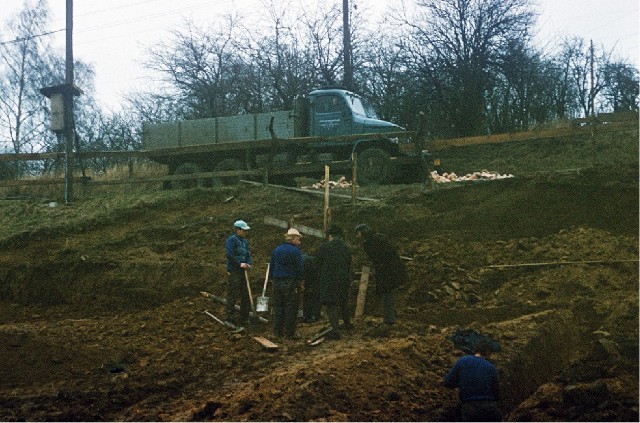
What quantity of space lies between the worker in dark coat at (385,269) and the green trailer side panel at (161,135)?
10958 millimetres

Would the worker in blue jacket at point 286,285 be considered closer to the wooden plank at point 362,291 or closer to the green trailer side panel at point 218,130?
the wooden plank at point 362,291

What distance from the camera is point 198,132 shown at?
18969 millimetres

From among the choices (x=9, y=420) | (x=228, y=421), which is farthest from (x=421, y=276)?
(x=9, y=420)

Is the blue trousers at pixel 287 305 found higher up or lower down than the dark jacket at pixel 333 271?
lower down

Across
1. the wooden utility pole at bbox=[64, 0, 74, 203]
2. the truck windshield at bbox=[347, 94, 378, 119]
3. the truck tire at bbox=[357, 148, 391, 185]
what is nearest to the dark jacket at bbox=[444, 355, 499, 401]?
the truck tire at bbox=[357, 148, 391, 185]

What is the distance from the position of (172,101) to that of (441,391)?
2681 centimetres

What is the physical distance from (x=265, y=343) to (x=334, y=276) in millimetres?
1328

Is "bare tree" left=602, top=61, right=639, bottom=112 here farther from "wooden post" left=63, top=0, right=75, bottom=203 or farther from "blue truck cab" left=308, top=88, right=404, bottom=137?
"wooden post" left=63, top=0, right=75, bottom=203

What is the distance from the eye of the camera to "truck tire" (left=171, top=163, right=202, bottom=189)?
17.8m

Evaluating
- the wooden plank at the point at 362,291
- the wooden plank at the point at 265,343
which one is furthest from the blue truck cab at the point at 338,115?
the wooden plank at the point at 265,343

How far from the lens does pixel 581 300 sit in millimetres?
9539

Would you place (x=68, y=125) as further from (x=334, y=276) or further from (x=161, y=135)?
(x=334, y=276)

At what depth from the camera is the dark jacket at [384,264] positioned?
939 centimetres

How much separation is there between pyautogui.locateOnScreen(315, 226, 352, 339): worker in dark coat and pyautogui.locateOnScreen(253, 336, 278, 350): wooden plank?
0.82m
